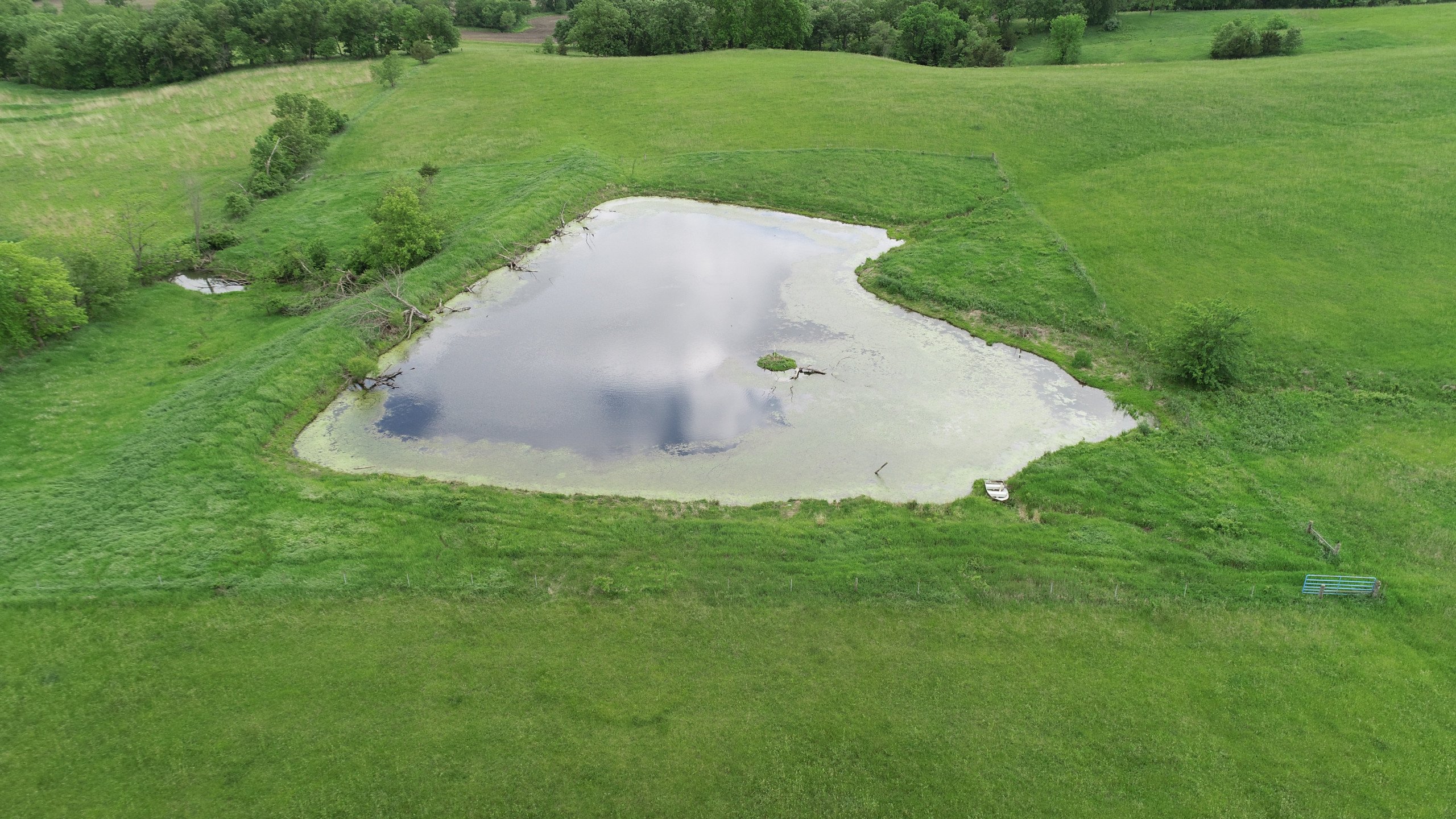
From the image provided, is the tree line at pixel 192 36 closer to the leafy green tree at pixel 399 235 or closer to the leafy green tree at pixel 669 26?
the leafy green tree at pixel 669 26

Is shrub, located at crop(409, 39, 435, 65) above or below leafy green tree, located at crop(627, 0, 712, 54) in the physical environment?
below

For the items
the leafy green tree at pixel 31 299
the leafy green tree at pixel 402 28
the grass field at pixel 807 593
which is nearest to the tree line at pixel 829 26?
the leafy green tree at pixel 402 28

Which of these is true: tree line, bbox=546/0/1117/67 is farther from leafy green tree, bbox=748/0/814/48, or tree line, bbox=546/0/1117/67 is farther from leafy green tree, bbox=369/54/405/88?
leafy green tree, bbox=369/54/405/88

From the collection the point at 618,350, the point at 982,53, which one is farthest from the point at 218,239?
the point at 982,53

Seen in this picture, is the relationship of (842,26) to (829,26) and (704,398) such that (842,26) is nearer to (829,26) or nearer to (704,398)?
(829,26)

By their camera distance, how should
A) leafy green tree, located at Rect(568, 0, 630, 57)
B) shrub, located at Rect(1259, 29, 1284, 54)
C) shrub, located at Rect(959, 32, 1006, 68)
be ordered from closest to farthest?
shrub, located at Rect(1259, 29, 1284, 54), shrub, located at Rect(959, 32, 1006, 68), leafy green tree, located at Rect(568, 0, 630, 57)

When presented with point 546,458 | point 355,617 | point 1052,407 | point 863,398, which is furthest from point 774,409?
point 355,617

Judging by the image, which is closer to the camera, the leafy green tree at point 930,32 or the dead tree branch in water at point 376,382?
the dead tree branch in water at point 376,382

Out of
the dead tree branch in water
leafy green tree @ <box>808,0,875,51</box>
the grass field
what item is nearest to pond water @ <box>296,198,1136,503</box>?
the dead tree branch in water
